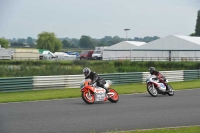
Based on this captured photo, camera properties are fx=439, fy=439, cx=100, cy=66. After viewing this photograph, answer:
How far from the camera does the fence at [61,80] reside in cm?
2162

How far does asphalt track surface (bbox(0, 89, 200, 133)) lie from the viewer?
10867 mm

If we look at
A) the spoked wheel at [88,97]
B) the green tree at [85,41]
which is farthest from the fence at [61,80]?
A: the green tree at [85,41]

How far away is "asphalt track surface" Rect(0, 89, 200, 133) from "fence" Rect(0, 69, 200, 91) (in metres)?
5.46

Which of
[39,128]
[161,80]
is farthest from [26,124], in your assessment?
[161,80]

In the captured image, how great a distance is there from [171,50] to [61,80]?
3731 cm

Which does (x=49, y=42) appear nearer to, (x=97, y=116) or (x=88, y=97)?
(x=88, y=97)

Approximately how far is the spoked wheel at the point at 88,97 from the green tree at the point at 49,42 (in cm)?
9349

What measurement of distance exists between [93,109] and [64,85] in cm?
917

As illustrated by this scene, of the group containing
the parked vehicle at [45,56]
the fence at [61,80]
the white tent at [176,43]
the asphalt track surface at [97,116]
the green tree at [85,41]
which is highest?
the green tree at [85,41]

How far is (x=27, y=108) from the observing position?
15.2m

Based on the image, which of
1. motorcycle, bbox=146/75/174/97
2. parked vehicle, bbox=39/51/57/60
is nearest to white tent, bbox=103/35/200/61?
parked vehicle, bbox=39/51/57/60

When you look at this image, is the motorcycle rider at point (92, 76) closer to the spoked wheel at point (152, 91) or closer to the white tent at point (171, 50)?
the spoked wheel at point (152, 91)

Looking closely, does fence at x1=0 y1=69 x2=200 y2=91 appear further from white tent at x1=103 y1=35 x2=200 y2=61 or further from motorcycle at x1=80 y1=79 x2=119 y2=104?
white tent at x1=103 y1=35 x2=200 y2=61

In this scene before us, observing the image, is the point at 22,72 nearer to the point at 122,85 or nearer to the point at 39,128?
the point at 122,85
